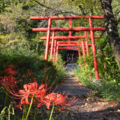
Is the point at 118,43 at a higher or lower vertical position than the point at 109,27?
lower

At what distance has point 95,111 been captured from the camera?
3.83 meters

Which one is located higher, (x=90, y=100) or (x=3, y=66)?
(x=3, y=66)

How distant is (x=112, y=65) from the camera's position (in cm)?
784

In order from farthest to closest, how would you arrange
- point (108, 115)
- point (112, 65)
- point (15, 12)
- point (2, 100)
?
point (15, 12)
point (112, 65)
point (108, 115)
point (2, 100)

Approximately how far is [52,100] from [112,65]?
24.0 feet

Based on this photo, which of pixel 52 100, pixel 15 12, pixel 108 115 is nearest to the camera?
pixel 52 100

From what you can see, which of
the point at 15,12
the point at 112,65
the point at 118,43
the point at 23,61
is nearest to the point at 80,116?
the point at 118,43

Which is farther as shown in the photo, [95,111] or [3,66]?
[3,66]

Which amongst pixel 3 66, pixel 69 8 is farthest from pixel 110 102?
pixel 69 8

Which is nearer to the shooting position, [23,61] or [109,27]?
[109,27]

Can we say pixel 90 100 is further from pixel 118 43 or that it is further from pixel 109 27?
pixel 109 27

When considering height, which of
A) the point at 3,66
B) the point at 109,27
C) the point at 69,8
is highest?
the point at 69,8

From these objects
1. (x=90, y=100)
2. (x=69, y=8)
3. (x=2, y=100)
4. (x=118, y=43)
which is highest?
(x=69, y=8)

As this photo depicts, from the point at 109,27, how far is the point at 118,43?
0.59 metres
